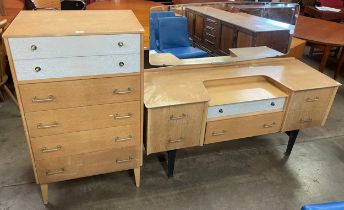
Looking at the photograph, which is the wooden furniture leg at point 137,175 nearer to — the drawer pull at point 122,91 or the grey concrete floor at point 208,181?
the grey concrete floor at point 208,181

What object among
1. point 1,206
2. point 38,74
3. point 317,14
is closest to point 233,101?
point 38,74

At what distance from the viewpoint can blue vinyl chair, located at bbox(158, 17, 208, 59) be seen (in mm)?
2355

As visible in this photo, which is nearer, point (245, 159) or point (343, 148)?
point (245, 159)

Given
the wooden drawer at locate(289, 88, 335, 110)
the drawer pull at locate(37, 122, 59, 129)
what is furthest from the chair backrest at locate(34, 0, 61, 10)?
the wooden drawer at locate(289, 88, 335, 110)

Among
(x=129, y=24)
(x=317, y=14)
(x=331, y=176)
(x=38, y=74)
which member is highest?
(x=129, y=24)

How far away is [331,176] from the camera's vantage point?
2.12 metres

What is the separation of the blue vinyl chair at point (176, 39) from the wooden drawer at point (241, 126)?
744 millimetres

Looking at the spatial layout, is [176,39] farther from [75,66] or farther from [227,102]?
[75,66]

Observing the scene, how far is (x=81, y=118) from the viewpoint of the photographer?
1.51 m

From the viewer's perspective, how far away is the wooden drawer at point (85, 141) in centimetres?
152

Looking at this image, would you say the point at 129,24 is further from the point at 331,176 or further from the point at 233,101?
the point at 331,176

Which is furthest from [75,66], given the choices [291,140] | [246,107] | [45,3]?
[45,3]

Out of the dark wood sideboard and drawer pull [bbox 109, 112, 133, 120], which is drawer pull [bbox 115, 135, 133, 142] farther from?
the dark wood sideboard

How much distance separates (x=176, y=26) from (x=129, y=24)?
1020 millimetres
